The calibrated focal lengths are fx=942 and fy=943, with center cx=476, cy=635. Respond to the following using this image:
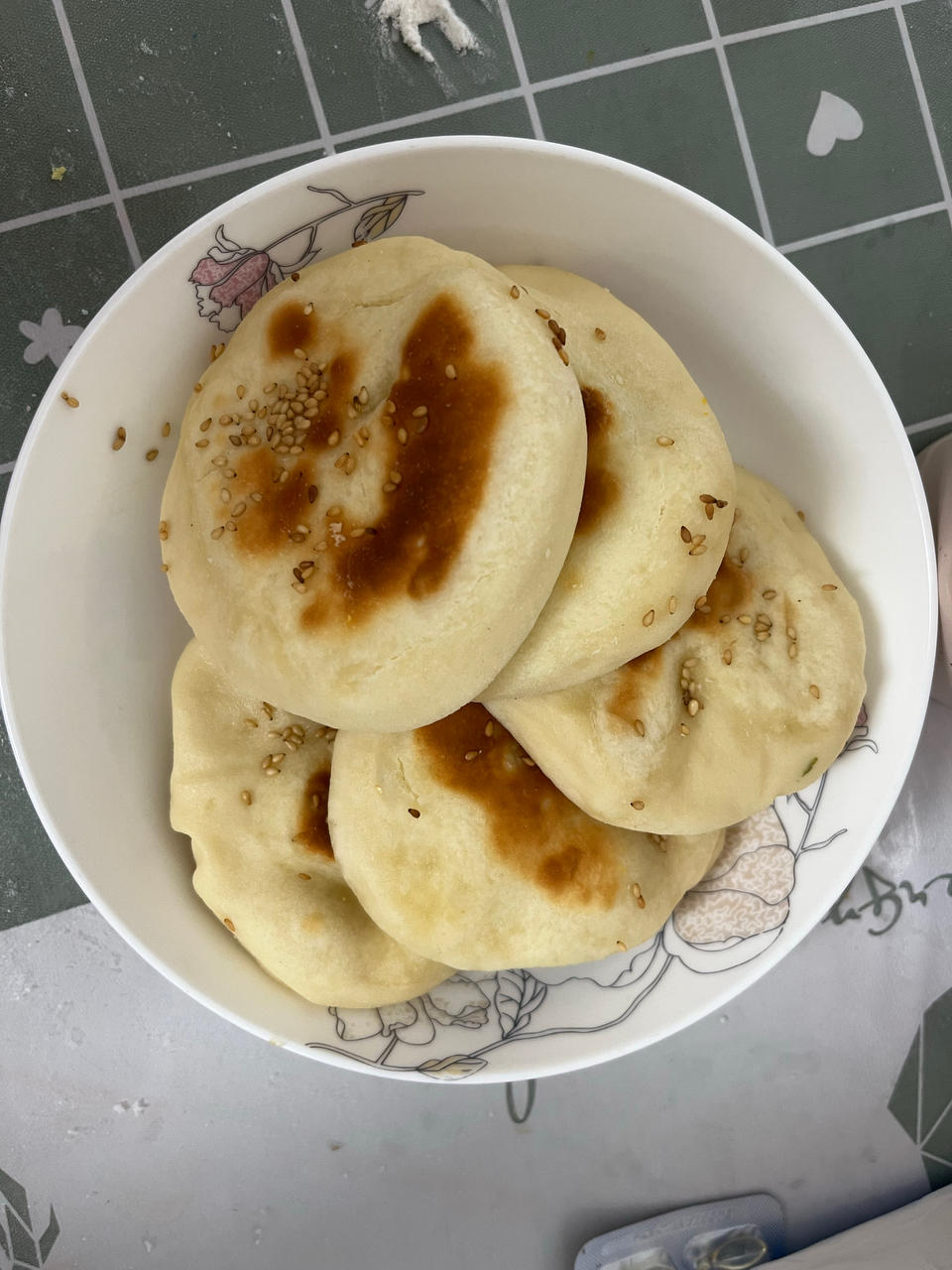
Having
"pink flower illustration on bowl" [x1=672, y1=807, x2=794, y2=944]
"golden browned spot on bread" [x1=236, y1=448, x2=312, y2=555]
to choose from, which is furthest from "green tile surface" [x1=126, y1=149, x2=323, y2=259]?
"pink flower illustration on bowl" [x1=672, y1=807, x2=794, y2=944]

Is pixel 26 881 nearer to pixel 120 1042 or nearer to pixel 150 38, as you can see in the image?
pixel 120 1042

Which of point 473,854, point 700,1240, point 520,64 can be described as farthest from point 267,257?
point 700,1240

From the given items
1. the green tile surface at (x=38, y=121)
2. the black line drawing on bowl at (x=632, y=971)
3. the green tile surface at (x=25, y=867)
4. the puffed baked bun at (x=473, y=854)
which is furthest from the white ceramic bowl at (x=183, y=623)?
the green tile surface at (x=38, y=121)

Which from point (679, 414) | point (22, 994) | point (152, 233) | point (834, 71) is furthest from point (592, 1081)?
point (834, 71)

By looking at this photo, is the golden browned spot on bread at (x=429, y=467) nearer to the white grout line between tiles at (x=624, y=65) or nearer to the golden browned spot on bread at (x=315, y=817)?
the golden browned spot on bread at (x=315, y=817)

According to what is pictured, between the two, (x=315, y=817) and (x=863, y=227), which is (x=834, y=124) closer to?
(x=863, y=227)

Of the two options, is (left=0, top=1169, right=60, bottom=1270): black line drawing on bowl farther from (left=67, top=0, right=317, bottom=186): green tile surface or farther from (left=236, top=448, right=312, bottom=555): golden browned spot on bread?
(left=67, top=0, right=317, bottom=186): green tile surface
